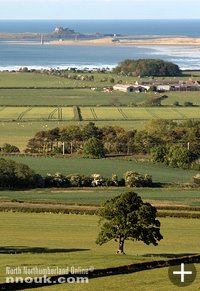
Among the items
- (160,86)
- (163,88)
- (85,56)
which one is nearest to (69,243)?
(163,88)

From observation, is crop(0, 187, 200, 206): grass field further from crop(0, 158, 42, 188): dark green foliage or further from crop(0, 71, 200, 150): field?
crop(0, 71, 200, 150): field

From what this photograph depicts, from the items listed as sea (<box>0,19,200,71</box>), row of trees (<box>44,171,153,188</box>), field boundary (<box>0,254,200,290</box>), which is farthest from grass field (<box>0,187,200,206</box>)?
sea (<box>0,19,200,71</box>)

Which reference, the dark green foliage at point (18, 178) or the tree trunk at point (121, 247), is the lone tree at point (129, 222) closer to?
the tree trunk at point (121, 247)

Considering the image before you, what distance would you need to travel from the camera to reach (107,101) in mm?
78062

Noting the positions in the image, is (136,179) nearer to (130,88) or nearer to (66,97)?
(66,97)

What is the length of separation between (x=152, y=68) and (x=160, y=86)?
56.3 feet

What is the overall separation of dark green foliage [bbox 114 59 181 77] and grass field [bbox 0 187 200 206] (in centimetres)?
6832

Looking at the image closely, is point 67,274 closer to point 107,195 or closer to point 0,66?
point 107,195

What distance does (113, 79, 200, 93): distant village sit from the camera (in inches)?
3499

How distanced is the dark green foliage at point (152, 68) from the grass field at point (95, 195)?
224 feet

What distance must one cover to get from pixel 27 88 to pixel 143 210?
2529 inches

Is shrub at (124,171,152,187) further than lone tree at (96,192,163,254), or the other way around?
shrub at (124,171,152,187)

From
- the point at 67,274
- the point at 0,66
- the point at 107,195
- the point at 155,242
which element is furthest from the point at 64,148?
the point at 0,66

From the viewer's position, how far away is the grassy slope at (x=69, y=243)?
22562 millimetres
